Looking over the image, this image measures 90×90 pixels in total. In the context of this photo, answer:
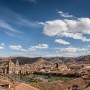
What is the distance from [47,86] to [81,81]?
8.25 m

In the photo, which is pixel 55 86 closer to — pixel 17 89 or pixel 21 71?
pixel 17 89

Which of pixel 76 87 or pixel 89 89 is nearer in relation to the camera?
pixel 89 89

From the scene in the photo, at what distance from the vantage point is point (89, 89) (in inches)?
1478

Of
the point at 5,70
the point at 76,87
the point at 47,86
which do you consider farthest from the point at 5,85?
the point at 5,70

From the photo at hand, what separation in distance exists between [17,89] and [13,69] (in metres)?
75.6

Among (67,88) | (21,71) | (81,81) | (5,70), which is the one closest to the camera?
(67,88)

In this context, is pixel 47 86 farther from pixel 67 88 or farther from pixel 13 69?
pixel 13 69

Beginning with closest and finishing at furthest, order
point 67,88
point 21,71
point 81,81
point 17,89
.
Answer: point 17,89 → point 67,88 → point 81,81 → point 21,71

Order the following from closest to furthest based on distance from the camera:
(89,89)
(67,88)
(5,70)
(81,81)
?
(89,89) < (67,88) < (81,81) < (5,70)

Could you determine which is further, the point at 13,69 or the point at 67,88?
the point at 13,69

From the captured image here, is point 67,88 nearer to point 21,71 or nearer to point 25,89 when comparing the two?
point 25,89

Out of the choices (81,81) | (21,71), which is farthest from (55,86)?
(21,71)

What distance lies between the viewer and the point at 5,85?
3947cm

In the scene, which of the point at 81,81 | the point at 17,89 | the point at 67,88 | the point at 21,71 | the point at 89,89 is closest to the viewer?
the point at 89,89
